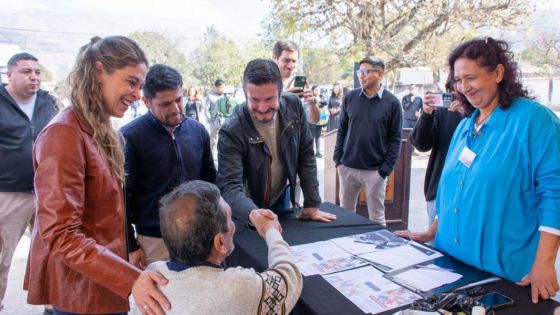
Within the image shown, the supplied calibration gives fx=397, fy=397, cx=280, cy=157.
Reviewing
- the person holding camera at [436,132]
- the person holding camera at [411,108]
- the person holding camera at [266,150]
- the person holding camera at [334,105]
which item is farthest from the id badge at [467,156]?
the person holding camera at [334,105]

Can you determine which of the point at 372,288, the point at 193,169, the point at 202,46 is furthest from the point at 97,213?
the point at 202,46

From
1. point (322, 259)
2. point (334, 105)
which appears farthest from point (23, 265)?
point (334, 105)

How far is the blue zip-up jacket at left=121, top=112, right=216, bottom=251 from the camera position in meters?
1.93

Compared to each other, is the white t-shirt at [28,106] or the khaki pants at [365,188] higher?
the white t-shirt at [28,106]

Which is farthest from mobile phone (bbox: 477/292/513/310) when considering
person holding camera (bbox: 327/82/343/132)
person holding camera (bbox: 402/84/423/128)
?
person holding camera (bbox: 327/82/343/132)

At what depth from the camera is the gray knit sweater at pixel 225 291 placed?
3.61 feet

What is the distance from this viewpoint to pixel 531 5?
8281mm

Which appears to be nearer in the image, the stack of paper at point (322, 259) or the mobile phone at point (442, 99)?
the stack of paper at point (322, 259)

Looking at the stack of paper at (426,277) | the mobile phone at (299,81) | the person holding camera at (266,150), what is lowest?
the stack of paper at (426,277)

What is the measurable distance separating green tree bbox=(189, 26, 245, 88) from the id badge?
23.1 m

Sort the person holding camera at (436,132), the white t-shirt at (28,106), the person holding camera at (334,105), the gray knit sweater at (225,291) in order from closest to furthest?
the gray knit sweater at (225,291)
the person holding camera at (436,132)
the white t-shirt at (28,106)
the person holding camera at (334,105)

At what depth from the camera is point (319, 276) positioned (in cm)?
149

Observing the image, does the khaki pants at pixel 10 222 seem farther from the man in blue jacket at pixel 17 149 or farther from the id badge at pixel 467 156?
the id badge at pixel 467 156

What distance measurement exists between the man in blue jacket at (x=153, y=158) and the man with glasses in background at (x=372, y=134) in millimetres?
2118
